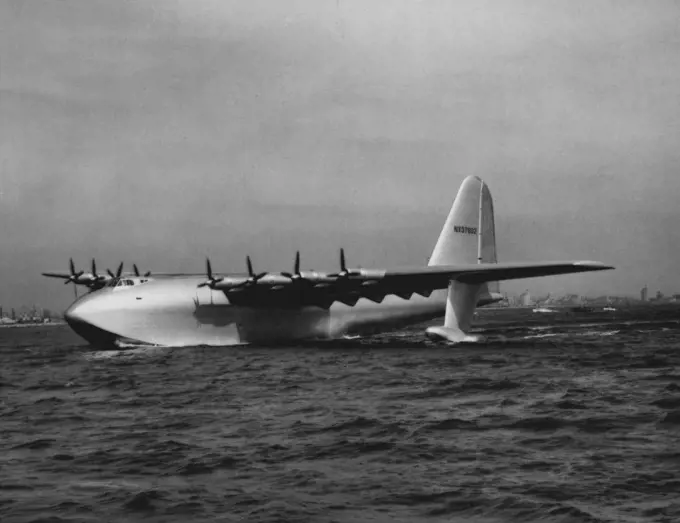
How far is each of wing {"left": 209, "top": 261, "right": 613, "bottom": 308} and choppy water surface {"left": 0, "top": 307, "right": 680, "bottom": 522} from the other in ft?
41.3

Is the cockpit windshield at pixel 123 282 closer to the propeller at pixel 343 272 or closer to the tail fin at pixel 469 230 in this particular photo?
the propeller at pixel 343 272

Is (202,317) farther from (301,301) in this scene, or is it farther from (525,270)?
(525,270)

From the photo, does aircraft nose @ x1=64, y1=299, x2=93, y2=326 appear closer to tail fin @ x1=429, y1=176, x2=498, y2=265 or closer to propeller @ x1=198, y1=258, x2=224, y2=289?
propeller @ x1=198, y1=258, x2=224, y2=289

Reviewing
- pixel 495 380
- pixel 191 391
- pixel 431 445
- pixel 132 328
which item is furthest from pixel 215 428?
pixel 132 328

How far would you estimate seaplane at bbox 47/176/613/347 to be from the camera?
3456cm

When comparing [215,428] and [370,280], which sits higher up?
[370,280]

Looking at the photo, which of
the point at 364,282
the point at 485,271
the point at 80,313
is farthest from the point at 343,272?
the point at 80,313

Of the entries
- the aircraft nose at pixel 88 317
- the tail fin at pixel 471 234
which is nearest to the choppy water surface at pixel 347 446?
the aircraft nose at pixel 88 317

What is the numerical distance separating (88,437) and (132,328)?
868 inches

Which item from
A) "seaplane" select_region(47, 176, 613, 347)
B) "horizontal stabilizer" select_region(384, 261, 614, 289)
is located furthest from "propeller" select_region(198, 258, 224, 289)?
"horizontal stabilizer" select_region(384, 261, 614, 289)

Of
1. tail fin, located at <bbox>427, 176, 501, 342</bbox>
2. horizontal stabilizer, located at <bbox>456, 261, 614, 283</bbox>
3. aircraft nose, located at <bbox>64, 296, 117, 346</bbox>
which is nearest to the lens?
aircraft nose, located at <bbox>64, 296, 117, 346</bbox>

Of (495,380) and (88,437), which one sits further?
(495,380)

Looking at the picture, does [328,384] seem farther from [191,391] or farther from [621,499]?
[621,499]

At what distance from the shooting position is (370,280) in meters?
35.3
